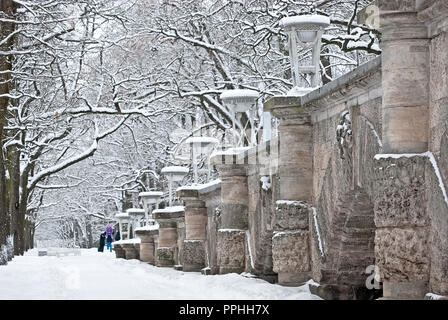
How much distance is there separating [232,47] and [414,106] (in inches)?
780

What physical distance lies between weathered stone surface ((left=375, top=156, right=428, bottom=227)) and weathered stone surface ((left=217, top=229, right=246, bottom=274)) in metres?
8.55

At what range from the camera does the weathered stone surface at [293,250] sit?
12250 millimetres

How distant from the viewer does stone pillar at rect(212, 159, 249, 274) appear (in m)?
16.4

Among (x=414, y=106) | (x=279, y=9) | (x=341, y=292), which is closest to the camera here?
(x=414, y=106)

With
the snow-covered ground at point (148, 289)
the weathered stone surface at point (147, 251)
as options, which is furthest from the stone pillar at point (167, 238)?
the snow-covered ground at point (148, 289)

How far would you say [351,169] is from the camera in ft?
32.9

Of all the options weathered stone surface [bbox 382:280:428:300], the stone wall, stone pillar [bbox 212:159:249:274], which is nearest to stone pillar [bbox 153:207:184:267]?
the stone wall

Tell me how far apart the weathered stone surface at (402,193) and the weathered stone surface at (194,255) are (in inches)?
531

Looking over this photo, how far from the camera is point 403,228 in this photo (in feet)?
25.3

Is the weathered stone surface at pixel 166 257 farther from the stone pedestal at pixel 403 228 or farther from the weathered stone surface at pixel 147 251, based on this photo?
the stone pedestal at pixel 403 228

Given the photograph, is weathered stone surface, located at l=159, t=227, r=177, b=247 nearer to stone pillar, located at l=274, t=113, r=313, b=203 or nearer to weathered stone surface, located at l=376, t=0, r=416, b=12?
stone pillar, located at l=274, t=113, r=313, b=203

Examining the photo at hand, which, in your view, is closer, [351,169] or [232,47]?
[351,169]
